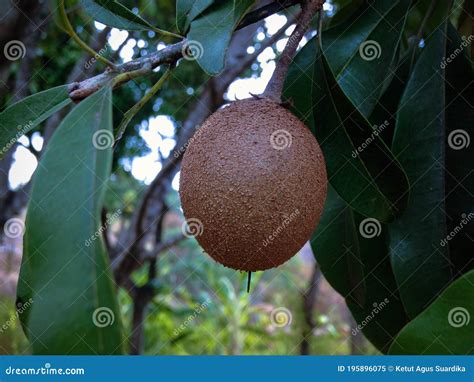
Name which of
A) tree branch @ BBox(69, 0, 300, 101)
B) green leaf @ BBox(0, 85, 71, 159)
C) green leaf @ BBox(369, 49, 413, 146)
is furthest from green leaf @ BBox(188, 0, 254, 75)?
green leaf @ BBox(369, 49, 413, 146)

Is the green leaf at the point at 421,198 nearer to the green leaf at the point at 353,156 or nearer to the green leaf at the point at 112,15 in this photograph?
the green leaf at the point at 353,156

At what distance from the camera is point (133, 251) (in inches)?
71.7

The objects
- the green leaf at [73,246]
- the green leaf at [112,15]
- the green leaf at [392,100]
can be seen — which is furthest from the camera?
A: the green leaf at [392,100]

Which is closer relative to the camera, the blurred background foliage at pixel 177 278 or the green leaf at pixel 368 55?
the green leaf at pixel 368 55

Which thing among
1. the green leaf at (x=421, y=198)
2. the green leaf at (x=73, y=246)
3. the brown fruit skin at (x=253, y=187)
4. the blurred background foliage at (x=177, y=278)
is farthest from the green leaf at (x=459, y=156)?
the green leaf at (x=73, y=246)

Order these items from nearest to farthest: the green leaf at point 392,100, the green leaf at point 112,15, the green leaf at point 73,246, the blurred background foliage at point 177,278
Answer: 1. the green leaf at point 73,246
2. the green leaf at point 112,15
3. the green leaf at point 392,100
4. the blurred background foliage at point 177,278

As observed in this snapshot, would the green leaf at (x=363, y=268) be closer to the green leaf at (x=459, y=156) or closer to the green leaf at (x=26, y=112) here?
the green leaf at (x=459, y=156)

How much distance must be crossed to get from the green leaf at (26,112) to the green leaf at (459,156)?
0.47 metres

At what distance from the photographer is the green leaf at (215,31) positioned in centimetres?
55

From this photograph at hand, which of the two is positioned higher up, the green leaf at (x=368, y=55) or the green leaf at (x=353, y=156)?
the green leaf at (x=368, y=55)

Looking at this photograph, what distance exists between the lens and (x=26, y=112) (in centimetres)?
63

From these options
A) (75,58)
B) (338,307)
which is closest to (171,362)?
(75,58)

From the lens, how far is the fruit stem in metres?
0.62

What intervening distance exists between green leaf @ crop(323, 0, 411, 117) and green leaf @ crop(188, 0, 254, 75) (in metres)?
0.16
